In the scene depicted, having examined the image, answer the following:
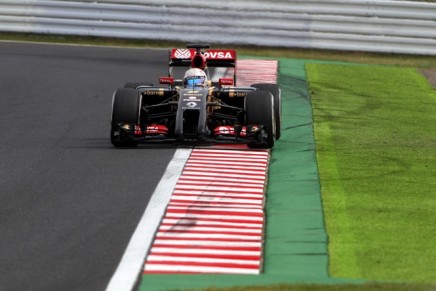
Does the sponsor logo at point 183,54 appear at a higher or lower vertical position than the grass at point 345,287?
higher

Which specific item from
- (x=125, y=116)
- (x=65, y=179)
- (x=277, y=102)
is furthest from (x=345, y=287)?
(x=277, y=102)

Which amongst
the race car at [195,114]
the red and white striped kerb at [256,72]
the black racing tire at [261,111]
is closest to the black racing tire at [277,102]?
the race car at [195,114]

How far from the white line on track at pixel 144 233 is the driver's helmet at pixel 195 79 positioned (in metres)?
1.54

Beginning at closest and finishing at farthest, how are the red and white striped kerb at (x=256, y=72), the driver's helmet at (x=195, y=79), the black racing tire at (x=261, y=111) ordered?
1. the black racing tire at (x=261, y=111)
2. the driver's helmet at (x=195, y=79)
3. the red and white striped kerb at (x=256, y=72)

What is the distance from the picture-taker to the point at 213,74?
2436cm

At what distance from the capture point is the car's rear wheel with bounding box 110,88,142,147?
1502 centimetres

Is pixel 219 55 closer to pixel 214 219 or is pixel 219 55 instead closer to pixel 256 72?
pixel 214 219

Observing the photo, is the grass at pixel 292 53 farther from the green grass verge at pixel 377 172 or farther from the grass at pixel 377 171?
the green grass verge at pixel 377 172

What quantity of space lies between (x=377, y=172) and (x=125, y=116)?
327cm

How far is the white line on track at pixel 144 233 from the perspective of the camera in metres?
8.85

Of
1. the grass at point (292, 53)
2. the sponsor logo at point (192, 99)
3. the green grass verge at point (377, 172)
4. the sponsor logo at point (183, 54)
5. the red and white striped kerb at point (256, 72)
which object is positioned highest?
the sponsor logo at point (183, 54)

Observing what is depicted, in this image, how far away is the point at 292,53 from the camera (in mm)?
28594

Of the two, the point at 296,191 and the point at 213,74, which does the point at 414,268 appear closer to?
the point at 296,191

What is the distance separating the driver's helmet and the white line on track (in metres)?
1.54
